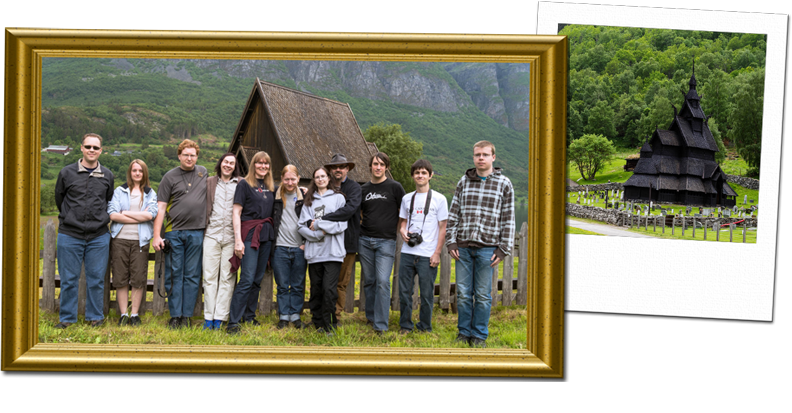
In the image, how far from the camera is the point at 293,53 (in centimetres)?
532

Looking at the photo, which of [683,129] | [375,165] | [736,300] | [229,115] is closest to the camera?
[736,300]

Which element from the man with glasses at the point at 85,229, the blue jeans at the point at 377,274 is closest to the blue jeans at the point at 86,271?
the man with glasses at the point at 85,229

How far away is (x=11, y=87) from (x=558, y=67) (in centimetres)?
613

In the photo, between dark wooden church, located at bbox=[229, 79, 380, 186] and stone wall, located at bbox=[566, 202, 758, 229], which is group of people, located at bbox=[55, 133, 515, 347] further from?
stone wall, located at bbox=[566, 202, 758, 229]

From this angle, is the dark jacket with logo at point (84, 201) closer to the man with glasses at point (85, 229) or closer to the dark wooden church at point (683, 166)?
the man with glasses at point (85, 229)

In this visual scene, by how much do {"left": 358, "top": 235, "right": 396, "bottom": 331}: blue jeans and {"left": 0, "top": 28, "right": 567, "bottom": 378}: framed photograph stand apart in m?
0.60

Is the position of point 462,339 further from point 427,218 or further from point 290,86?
point 290,86

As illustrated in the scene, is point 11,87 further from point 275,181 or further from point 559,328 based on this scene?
point 559,328

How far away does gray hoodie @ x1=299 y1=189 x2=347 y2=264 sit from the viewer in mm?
5637

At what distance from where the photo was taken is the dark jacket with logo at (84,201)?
18.2 feet

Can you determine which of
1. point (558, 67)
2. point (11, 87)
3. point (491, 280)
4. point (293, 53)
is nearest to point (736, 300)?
point (491, 280)

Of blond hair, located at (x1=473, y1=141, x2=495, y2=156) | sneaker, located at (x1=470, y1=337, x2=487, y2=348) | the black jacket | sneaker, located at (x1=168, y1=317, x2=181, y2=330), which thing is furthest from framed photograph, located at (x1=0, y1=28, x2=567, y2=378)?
the black jacket

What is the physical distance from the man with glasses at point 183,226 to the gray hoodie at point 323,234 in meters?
1.39

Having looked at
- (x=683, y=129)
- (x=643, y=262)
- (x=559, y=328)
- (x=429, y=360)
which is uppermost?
(x=683, y=129)
